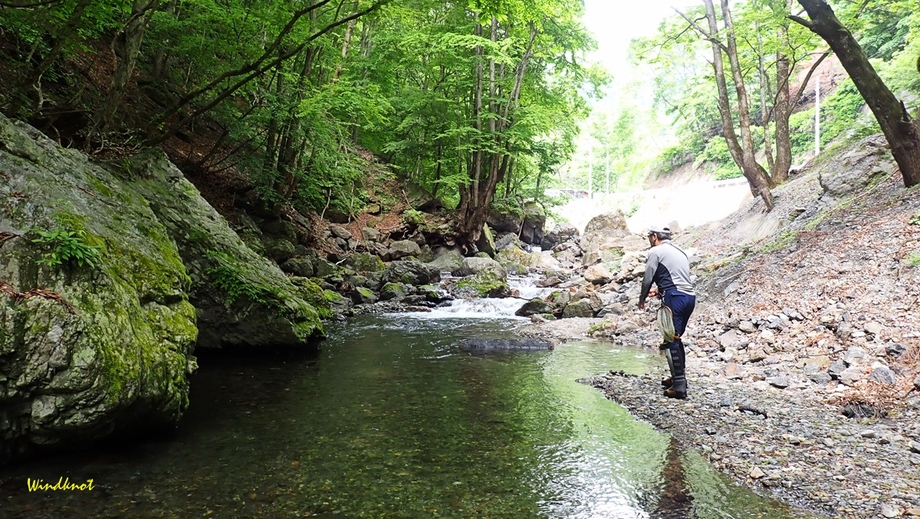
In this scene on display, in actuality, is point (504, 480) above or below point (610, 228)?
below

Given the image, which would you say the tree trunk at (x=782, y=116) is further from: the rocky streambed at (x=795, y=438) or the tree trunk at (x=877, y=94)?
the rocky streambed at (x=795, y=438)

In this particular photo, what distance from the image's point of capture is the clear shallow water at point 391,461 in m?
3.36

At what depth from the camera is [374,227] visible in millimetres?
21500

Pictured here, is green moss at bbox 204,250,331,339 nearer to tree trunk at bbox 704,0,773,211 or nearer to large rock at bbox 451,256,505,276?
large rock at bbox 451,256,505,276

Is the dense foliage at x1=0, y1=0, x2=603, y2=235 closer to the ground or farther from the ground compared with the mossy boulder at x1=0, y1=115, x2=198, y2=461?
farther from the ground

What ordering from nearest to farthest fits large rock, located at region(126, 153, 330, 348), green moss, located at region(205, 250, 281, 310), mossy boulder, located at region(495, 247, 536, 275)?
large rock, located at region(126, 153, 330, 348)
green moss, located at region(205, 250, 281, 310)
mossy boulder, located at region(495, 247, 536, 275)

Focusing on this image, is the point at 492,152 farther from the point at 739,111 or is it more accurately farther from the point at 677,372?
the point at 677,372

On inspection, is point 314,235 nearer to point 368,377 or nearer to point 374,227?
point 374,227

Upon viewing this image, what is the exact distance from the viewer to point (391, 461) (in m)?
4.12

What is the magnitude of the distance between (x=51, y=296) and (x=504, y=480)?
11.8 ft

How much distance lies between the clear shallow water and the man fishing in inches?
32.6

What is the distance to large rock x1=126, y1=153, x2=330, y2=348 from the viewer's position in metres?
7.21

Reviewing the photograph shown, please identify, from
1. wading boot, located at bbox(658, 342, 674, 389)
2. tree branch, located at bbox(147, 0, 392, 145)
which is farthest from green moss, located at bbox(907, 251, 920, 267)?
tree branch, located at bbox(147, 0, 392, 145)

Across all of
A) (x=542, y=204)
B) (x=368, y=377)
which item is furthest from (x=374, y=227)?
(x=368, y=377)
